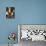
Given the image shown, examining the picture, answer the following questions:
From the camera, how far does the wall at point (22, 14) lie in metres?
4.16

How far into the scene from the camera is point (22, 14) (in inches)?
164

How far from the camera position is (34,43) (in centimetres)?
386

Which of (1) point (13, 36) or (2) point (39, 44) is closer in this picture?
(2) point (39, 44)

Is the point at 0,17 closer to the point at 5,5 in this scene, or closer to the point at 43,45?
the point at 5,5

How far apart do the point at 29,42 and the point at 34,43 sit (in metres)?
0.15

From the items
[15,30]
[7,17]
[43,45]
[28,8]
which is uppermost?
[28,8]

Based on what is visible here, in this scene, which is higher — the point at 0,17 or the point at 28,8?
the point at 28,8

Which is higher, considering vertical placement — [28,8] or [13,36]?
[28,8]

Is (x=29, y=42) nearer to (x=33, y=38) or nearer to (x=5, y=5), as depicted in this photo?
(x=33, y=38)

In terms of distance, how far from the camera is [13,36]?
4.04 m

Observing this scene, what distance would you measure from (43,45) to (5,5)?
5.53 feet

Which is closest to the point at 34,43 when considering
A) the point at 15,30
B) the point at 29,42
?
the point at 29,42

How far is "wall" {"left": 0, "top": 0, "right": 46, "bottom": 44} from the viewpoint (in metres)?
4.16

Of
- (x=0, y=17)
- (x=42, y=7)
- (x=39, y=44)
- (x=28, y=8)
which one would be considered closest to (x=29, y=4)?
(x=28, y=8)
